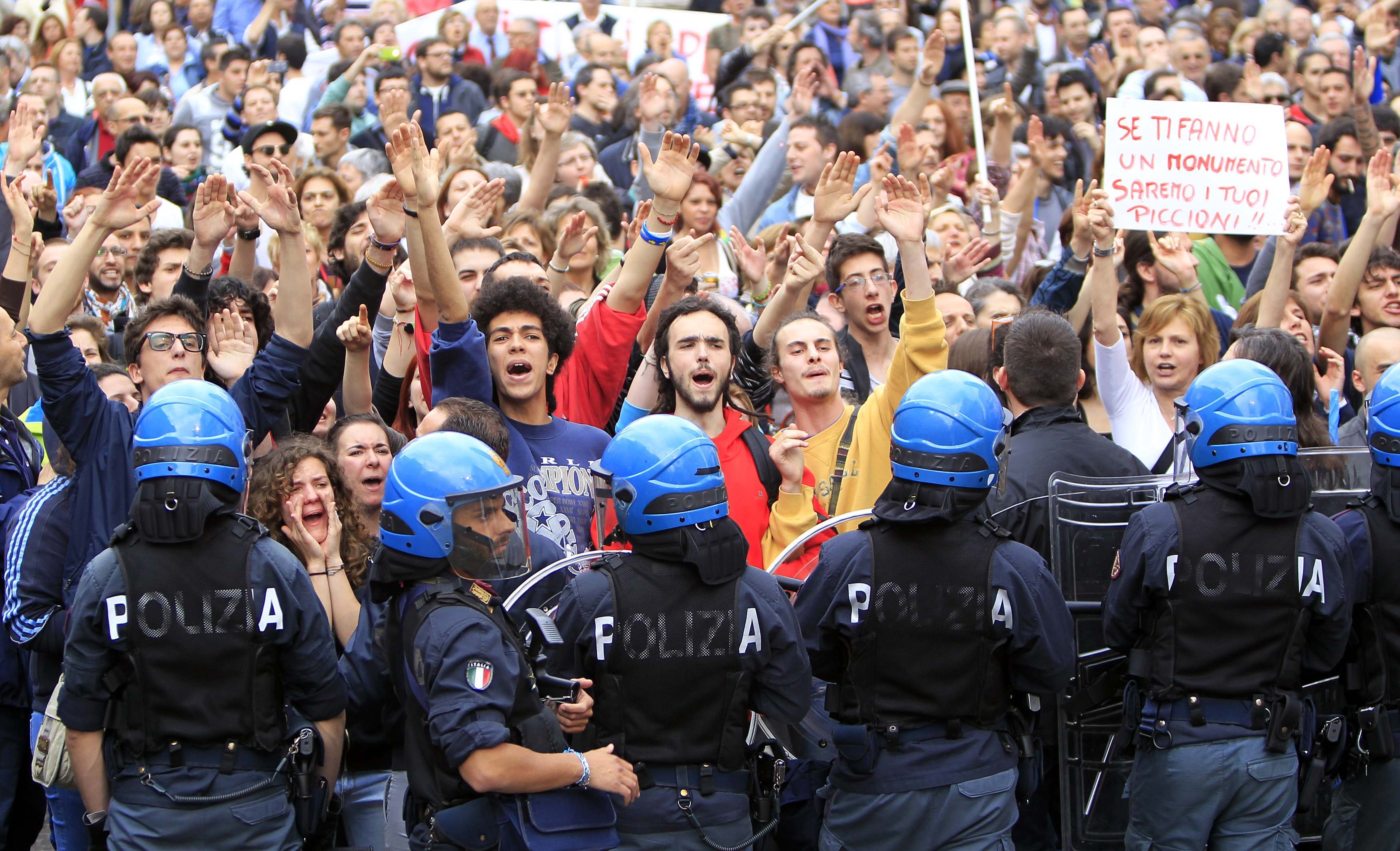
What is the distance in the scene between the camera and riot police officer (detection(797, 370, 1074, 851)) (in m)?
4.09

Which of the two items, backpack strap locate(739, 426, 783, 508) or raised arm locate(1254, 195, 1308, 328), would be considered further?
raised arm locate(1254, 195, 1308, 328)

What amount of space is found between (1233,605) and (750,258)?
3.62 meters

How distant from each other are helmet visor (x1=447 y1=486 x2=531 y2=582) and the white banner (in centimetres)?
1025

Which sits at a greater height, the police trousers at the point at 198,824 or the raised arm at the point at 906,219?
the raised arm at the point at 906,219

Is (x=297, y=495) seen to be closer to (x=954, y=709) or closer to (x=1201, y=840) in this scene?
(x=954, y=709)

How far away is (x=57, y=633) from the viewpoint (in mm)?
4617

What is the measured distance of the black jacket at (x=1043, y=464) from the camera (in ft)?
16.4

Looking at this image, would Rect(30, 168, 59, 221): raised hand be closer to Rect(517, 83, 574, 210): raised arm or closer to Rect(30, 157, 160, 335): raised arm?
Rect(30, 157, 160, 335): raised arm

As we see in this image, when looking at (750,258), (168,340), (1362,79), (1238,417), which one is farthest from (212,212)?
(1362,79)

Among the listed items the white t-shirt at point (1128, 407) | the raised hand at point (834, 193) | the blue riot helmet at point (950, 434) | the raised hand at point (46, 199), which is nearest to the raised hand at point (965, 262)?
the raised hand at point (834, 193)

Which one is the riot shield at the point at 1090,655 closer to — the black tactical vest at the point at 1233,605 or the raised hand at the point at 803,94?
the black tactical vest at the point at 1233,605

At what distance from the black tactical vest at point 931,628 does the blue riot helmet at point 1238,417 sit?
77cm

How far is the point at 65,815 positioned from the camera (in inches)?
185

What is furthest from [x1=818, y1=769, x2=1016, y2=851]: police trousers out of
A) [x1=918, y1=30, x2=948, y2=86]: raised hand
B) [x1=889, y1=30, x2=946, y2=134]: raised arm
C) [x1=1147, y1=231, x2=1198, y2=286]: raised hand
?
[x1=918, y1=30, x2=948, y2=86]: raised hand
